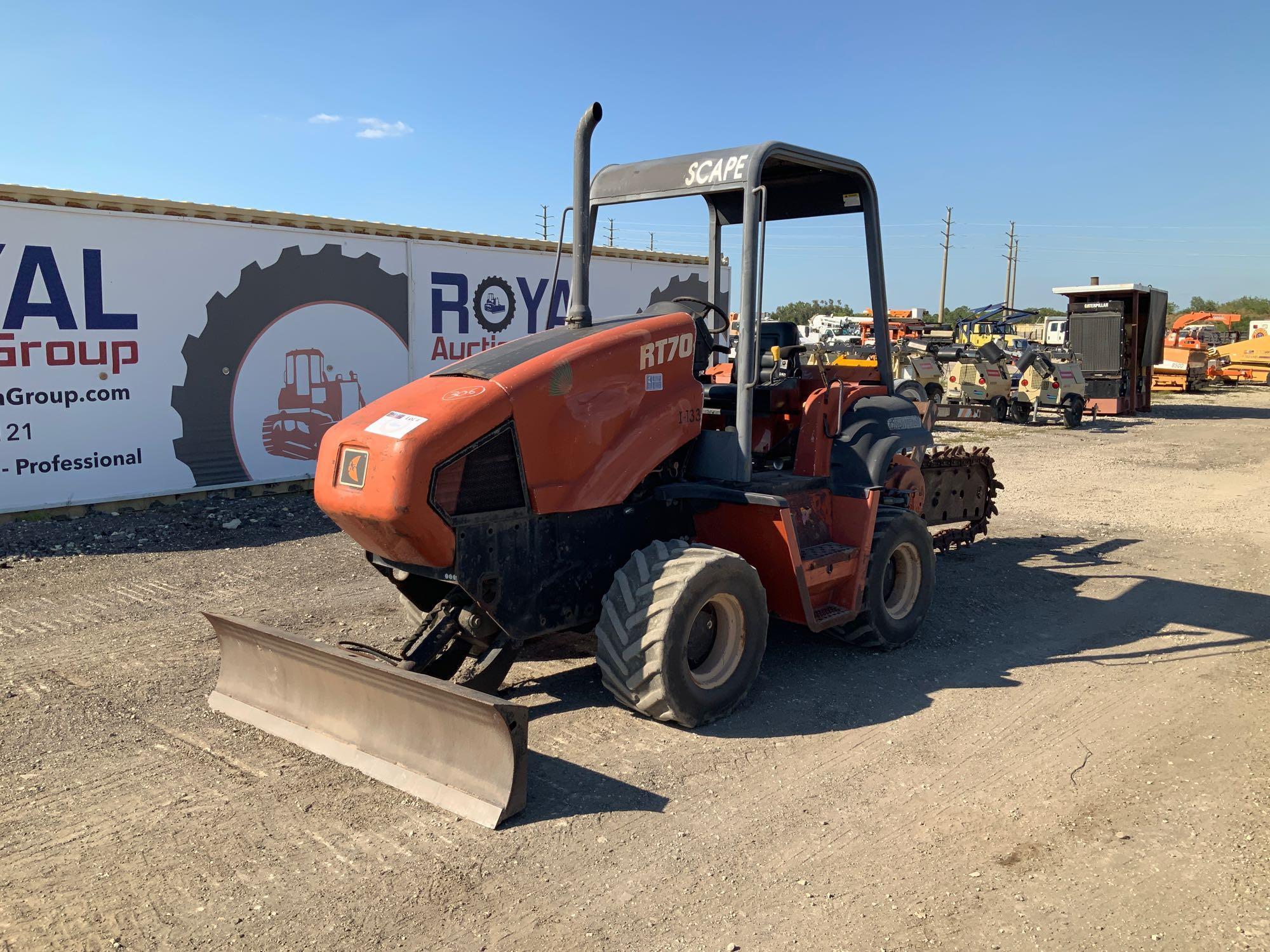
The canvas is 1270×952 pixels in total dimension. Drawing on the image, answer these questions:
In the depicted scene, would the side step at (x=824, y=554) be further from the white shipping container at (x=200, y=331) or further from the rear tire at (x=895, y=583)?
the white shipping container at (x=200, y=331)

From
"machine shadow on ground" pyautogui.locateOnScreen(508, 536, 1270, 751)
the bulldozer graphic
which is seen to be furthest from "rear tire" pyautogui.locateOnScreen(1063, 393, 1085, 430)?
the bulldozer graphic

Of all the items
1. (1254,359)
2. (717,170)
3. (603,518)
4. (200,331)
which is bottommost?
(603,518)

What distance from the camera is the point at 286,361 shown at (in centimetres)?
1141

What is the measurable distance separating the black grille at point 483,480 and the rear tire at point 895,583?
2.38 meters

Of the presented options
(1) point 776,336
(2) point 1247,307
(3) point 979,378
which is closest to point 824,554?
(1) point 776,336

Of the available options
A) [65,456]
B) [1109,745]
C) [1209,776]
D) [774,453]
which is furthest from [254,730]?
[65,456]

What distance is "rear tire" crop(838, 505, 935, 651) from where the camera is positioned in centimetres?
596

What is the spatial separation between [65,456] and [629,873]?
27.6 feet

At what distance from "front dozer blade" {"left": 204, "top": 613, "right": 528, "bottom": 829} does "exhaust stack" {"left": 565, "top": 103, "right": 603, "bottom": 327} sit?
2133 mm

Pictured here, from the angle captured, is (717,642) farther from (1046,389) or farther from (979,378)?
(1046,389)

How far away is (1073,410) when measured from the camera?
21812 mm

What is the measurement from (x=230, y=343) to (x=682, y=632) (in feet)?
26.4

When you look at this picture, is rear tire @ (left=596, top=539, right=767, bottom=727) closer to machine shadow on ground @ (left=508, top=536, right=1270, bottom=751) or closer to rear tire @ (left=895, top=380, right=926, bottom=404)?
machine shadow on ground @ (left=508, top=536, right=1270, bottom=751)

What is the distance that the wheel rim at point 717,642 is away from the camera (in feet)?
16.3
